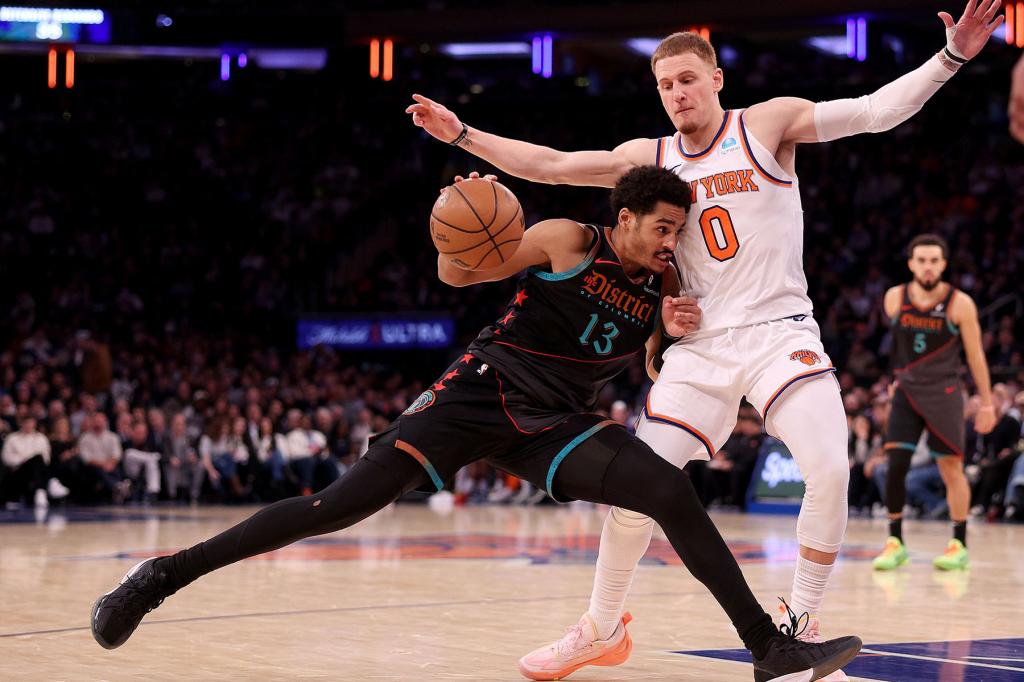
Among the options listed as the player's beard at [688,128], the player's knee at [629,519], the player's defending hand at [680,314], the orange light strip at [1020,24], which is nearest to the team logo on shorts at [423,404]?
the player's knee at [629,519]

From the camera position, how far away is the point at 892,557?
28.0ft

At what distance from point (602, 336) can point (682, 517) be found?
75 cm

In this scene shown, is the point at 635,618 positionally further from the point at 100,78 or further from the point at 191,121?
the point at 100,78

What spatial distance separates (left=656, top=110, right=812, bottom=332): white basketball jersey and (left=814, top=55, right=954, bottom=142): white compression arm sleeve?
0.25 metres

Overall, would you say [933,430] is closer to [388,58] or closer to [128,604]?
[128,604]

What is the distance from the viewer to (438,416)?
174 inches

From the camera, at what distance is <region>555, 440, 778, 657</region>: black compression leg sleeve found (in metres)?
4.09

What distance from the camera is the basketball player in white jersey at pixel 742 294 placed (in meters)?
4.45

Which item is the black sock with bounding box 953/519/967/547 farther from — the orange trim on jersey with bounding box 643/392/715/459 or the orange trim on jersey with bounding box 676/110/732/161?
the orange trim on jersey with bounding box 676/110/732/161

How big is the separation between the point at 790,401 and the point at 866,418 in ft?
37.2

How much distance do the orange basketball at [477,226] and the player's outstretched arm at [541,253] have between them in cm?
7

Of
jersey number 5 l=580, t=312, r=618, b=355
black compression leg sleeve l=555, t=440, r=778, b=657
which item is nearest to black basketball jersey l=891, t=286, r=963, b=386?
jersey number 5 l=580, t=312, r=618, b=355

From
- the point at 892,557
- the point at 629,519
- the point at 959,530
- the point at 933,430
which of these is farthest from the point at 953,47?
the point at 959,530

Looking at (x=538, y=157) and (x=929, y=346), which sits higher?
(x=538, y=157)
